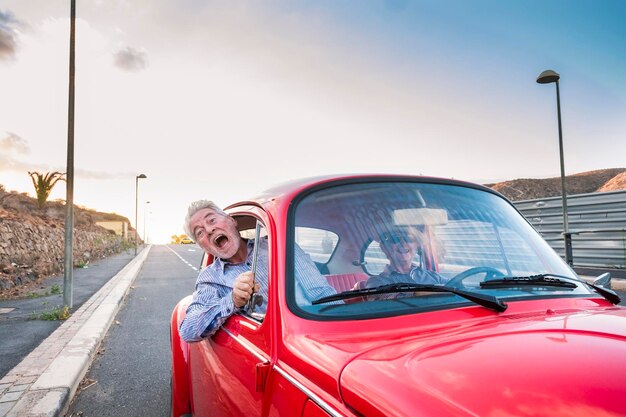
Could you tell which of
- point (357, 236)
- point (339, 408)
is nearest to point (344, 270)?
point (357, 236)

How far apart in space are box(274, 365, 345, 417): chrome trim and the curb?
333 centimetres

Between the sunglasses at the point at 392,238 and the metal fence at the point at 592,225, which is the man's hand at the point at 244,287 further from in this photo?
the metal fence at the point at 592,225

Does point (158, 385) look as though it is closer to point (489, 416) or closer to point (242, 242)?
point (242, 242)

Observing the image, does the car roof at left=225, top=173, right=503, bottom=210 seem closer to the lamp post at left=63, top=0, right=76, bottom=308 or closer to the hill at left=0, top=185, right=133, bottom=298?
the lamp post at left=63, top=0, right=76, bottom=308

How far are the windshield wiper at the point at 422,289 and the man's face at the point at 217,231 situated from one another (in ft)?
3.44

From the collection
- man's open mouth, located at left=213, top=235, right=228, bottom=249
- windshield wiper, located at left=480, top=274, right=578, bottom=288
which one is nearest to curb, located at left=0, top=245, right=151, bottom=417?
man's open mouth, located at left=213, top=235, right=228, bottom=249

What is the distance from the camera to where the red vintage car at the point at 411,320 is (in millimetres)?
1082

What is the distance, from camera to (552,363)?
44.5 inches

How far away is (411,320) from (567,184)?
72.7m

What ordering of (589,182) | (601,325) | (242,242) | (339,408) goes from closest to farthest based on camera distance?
(339,408) < (601,325) < (242,242) < (589,182)

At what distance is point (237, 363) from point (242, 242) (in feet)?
3.04

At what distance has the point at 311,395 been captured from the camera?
1.38m

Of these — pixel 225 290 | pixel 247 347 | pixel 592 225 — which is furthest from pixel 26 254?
pixel 592 225

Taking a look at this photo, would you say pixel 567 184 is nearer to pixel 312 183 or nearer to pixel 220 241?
pixel 220 241
